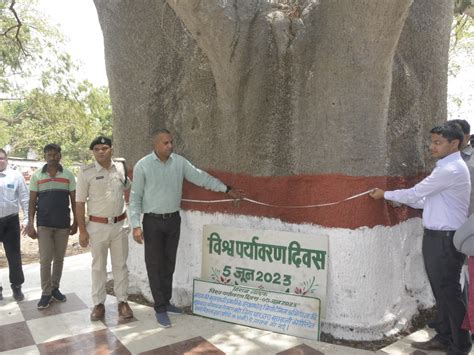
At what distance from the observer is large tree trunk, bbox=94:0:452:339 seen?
3652mm

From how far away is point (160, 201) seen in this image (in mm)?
4102

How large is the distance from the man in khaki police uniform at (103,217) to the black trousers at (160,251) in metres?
0.34

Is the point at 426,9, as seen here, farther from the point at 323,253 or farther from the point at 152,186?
the point at 152,186

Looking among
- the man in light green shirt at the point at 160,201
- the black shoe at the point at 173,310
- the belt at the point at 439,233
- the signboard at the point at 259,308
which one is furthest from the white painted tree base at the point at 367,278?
the black shoe at the point at 173,310

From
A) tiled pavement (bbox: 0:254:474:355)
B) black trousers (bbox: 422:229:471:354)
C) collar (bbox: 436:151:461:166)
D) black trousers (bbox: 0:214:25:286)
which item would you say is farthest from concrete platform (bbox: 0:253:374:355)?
collar (bbox: 436:151:461:166)

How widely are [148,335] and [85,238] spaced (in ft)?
3.57

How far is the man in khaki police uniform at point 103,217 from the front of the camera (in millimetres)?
4215

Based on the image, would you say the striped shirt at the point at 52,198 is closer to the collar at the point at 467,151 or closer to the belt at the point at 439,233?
the belt at the point at 439,233

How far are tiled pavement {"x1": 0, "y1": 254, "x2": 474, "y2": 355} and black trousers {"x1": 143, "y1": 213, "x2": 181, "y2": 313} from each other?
29 centimetres

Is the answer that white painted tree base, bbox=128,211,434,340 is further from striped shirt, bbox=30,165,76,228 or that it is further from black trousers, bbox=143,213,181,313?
striped shirt, bbox=30,165,76,228

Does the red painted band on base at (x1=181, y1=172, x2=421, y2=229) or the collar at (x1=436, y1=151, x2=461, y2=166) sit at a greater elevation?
the collar at (x1=436, y1=151, x2=461, y2=166)

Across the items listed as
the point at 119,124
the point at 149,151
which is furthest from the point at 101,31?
the point at 149,151

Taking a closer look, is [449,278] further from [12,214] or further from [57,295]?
[12,214]

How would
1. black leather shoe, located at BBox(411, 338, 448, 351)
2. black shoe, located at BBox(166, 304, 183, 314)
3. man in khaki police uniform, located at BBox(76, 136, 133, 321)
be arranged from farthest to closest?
black shoe, located at BBox(166, 304, 183, 314) < man in khaki police uniform, located at BBox(76, 136, 133, 321) < black leather shoe, located at BBox(411, 338, 448, 351)
